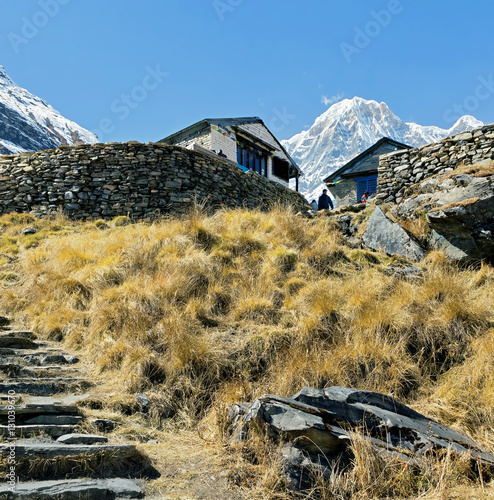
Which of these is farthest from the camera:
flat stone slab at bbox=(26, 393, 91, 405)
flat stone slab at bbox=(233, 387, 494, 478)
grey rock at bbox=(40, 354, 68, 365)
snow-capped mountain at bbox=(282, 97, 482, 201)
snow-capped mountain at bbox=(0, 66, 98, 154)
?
snow-capped mountain at bbox=(282, 97, 482, 201)

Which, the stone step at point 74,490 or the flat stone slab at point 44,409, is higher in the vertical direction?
the flat stone slab at point 44,409

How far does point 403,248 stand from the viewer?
27.5 ft

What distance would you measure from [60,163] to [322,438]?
40.7ft

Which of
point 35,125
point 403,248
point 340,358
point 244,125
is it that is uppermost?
point 35,125

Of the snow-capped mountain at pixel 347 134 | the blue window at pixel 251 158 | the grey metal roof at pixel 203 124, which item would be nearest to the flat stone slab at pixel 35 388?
the grey metal roof at pixel 203 124

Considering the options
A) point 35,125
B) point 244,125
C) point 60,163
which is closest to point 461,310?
point 60,163

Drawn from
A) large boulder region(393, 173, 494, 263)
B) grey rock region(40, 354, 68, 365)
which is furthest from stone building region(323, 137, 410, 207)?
grey rock region(40, 354, 68, 365)

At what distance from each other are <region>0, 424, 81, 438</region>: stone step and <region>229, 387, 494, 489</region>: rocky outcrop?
1.55 meters

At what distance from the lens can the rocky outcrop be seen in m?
2.99

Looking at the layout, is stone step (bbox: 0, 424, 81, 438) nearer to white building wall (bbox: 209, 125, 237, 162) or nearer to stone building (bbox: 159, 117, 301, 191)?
stone building (bbox: 159, 117, 301, 191)

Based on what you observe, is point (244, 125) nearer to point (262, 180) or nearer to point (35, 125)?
point (262, 180)

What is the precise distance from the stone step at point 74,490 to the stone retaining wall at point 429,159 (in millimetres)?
10516

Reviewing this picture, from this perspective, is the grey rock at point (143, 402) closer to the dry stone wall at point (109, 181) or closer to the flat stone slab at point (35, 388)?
the flat stone slab at point (35, 388)

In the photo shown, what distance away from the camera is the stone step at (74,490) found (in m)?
2.36
